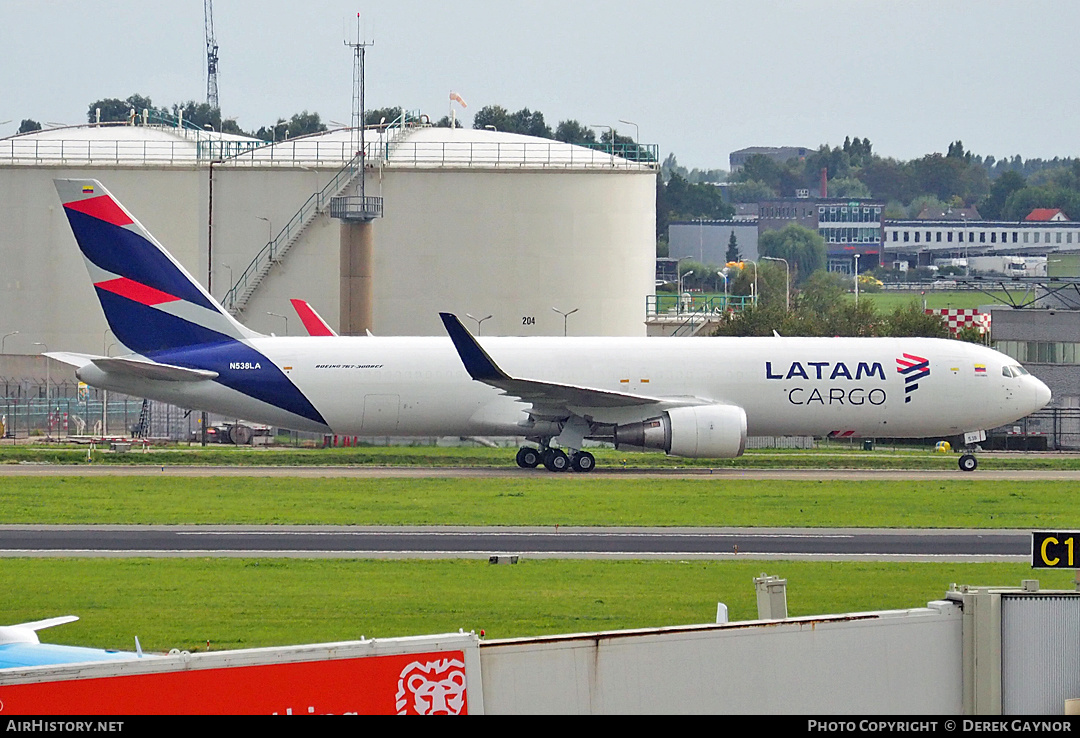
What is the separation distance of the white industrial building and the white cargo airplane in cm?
3116

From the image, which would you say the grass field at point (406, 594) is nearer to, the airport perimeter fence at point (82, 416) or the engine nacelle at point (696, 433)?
the engine nacelle at point (696, 433)

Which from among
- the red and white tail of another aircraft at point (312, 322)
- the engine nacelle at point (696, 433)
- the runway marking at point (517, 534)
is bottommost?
the runway marking at point (517, 534)

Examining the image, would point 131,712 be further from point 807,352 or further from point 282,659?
point 807,352

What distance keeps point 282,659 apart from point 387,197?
74003mm

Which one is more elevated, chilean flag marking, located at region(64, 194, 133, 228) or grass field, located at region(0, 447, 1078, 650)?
chilean flag marking, located at region(64, 194, 133, 228)

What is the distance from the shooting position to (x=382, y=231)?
82.5 m

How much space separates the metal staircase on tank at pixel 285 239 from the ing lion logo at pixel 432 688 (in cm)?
7513

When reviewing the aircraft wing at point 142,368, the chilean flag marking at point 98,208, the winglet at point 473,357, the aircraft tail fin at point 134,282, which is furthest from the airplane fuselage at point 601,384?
the chilean flag marking at point 98,208

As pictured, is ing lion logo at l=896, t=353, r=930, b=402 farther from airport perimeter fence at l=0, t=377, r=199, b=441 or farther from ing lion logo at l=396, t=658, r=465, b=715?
ing lion logo at l=396, t=658, r=465, b=715

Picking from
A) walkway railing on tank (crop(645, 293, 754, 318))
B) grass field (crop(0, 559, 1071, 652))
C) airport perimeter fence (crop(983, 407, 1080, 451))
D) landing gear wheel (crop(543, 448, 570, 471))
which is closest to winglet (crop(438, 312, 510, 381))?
landing gear wheel (crop(543, 448, 570, 471))

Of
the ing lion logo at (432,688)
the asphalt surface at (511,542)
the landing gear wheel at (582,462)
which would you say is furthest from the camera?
the landing gear wheel at (582,462)

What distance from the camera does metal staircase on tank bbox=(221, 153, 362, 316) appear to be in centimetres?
8338

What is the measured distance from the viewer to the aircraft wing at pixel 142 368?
153 feet
